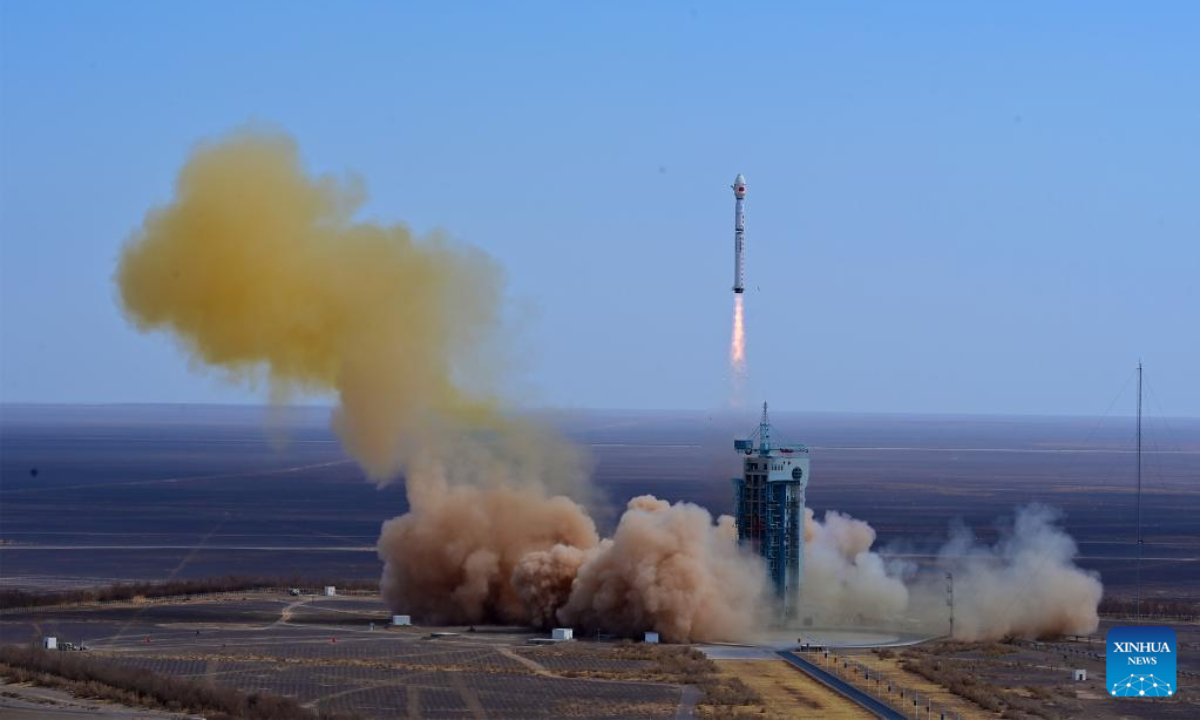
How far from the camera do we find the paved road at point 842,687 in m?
50.5

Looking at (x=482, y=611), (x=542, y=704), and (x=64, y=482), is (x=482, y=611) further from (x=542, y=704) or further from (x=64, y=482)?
(x=64, y=482)

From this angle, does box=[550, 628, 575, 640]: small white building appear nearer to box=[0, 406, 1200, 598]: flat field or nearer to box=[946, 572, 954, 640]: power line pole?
box=[0, 406, 1200, 598]: flat field

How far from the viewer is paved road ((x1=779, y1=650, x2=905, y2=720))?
5053cm

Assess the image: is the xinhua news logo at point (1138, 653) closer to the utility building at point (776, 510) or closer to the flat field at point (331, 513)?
the utility building at point (776, 510)

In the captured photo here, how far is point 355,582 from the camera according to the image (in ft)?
284

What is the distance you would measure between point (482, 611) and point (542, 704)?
18620 millimetres

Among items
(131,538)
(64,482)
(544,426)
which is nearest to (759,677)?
(544,426)

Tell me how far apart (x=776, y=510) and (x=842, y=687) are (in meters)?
14.3

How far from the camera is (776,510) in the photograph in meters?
68.4

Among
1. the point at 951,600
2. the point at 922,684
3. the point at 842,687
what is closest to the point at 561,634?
the point at 842,687

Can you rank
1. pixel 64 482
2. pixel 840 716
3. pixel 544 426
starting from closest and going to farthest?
pixel 840 716 < pixel 544 426 < pixel 64 482

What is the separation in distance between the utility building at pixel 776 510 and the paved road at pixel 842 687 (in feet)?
20.2

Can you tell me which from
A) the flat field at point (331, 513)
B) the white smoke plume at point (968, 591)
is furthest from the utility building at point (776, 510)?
the flat field at point (331, 513)

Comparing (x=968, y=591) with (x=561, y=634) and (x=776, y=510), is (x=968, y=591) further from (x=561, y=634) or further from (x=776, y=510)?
(x=561, y=634)
